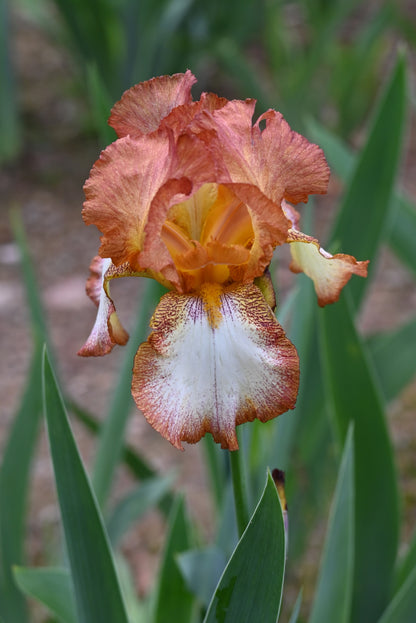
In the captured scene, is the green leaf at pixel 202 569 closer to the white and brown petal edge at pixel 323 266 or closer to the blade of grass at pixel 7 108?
the white and brown petal edge at pixel 323 266

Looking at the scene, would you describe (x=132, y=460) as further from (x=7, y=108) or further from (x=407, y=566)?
(x=7, y=108)

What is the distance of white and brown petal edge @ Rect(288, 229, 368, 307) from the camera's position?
517 mm

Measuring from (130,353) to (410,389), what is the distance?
110cm

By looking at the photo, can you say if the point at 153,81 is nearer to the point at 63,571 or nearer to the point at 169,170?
the point at 169,170

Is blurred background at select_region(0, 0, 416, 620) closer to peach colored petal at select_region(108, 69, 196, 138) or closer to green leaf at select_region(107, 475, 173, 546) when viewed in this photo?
green leaf at select_region(107, 475, 173, 546)

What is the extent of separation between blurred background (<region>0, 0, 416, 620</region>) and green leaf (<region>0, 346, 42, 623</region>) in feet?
2.00

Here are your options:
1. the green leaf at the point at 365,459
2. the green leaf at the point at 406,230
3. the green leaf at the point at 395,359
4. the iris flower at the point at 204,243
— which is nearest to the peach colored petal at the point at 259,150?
the iris flower at the point at 204,243

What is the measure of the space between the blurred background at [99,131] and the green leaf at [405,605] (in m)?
0.89

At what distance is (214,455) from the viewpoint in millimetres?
941

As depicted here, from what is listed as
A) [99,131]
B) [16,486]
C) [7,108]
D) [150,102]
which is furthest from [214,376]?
[7,108]

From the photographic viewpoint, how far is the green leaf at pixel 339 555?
67 centimetres

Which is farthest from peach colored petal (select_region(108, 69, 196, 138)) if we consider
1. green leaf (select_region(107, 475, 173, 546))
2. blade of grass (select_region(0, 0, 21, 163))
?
blade of grass (select_region(0, 0, 21, 163))

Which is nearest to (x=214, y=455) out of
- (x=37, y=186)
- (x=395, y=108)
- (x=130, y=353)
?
(x=130, y=353)

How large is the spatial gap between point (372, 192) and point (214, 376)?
60 cm
